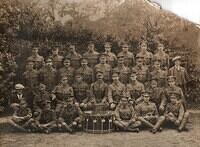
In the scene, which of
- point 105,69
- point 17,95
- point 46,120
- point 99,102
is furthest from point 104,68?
point 17,95

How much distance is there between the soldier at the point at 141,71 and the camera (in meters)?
8.73

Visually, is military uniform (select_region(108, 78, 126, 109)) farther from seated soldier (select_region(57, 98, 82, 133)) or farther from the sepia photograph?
seated soldier (select_region(57, 98, 82, 133))

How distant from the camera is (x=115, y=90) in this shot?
844 centimetres

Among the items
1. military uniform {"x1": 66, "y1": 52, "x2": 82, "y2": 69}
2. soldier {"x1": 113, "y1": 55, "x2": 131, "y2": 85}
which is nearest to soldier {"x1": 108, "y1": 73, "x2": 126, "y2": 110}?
soldier {"x1": 113, "y1": 55, "x2": 131, "y2": 85}

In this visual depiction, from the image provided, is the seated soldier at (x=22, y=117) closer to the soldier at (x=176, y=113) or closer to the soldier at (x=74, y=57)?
the soldier at (x=74, y=57)

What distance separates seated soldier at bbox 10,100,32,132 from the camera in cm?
775

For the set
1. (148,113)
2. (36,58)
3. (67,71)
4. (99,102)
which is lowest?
(148,113)

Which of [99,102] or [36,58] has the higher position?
[36,58]

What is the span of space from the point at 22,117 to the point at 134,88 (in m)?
2.07

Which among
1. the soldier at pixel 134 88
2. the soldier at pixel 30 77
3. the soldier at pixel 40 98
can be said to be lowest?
the soldier at pixel 40 98

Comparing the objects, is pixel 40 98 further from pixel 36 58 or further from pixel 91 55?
pixel 91 55

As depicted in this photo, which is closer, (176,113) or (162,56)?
(176,113)

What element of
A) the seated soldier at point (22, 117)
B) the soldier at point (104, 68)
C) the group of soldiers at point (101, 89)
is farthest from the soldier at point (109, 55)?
the seated soldier at point (22, 117)

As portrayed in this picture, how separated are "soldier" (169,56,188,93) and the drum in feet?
5.18
